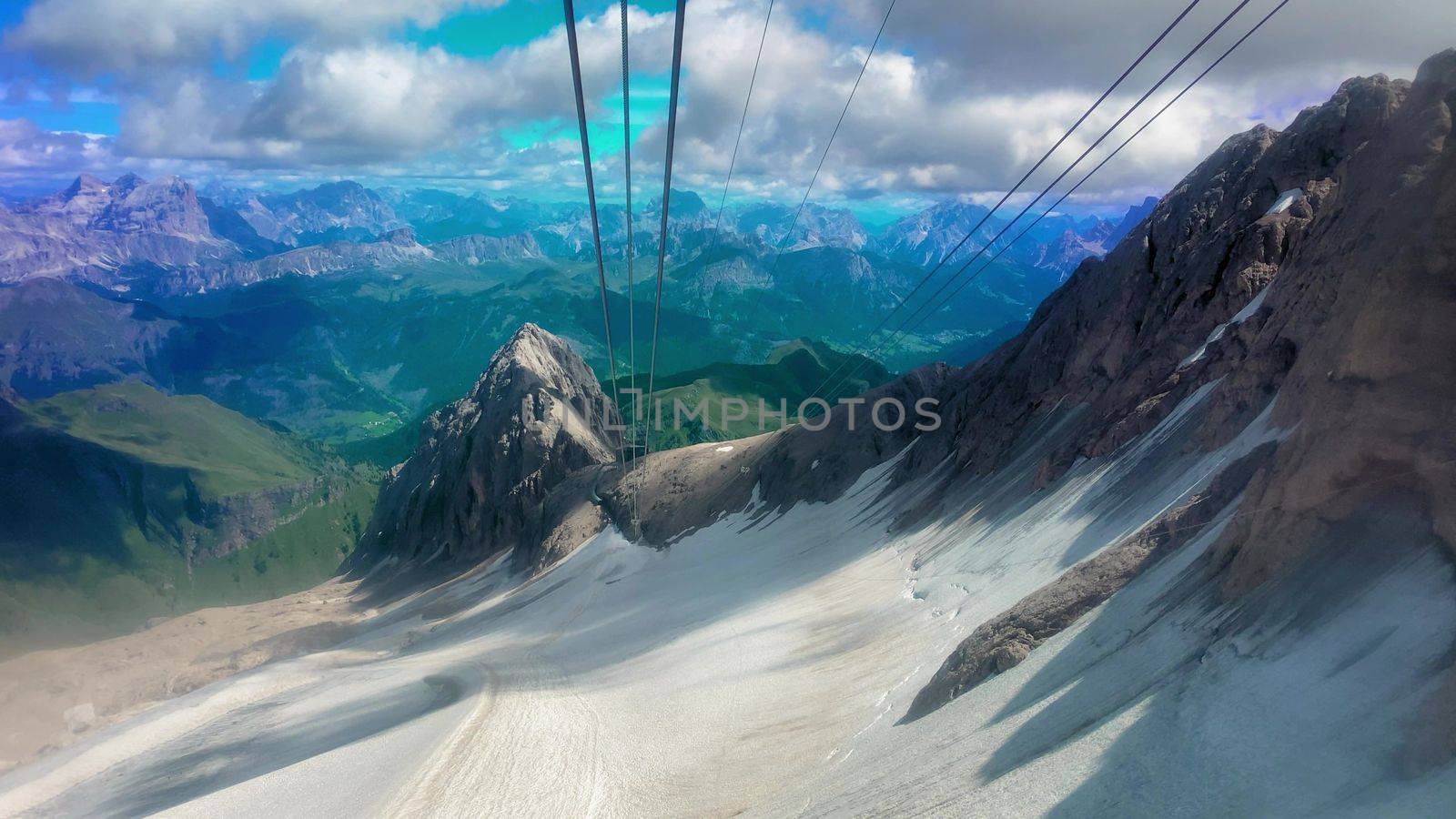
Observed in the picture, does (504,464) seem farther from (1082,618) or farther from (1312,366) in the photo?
(1312,366)

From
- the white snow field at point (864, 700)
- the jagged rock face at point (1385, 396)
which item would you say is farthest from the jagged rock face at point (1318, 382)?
the white snow field at point (864, 700)

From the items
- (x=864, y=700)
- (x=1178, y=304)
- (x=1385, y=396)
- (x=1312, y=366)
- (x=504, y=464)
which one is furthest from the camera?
(x=504, y=464)

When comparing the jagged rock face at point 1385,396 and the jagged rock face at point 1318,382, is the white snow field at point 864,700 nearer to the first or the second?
the jagged rock face at point 1318,382

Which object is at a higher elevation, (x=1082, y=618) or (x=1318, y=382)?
(x=1318, y=382)

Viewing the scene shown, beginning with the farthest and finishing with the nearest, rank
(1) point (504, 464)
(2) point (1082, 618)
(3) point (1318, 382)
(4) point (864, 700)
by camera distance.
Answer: (1) point (504, 464) < (4) point (864, 700) < (3) point (1318, 382) < (2) point (1082, 618)

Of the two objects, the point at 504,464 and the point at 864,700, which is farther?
the point at 504,464

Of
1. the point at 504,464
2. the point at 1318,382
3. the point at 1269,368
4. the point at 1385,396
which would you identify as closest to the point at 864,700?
the point at 1318,382

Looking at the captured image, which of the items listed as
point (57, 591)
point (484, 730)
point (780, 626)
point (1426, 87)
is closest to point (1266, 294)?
point (1426, 87)

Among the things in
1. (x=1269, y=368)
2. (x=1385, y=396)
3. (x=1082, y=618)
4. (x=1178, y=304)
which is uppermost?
(x=1178, y=304)
